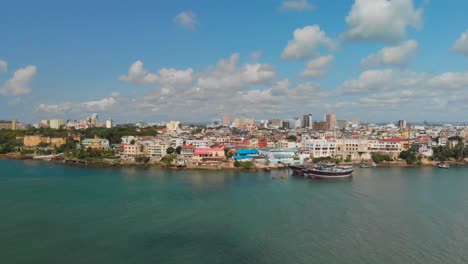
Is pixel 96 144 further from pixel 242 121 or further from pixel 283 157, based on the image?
pixel 242 121

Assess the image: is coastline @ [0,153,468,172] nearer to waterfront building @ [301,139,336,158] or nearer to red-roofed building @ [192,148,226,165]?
red-roofed building @ [192,148,226,165]

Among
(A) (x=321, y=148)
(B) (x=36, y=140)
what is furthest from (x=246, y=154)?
(B) (x=36, y=140)

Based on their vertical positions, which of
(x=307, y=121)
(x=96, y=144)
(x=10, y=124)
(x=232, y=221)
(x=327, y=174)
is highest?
(x=307, y=121)

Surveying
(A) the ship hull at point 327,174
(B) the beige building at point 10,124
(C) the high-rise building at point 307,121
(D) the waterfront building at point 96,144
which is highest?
(C) the high-rise building at point 307,121

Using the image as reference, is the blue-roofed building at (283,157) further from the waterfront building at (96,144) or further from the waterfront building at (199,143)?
the waterfront building at (96,144)

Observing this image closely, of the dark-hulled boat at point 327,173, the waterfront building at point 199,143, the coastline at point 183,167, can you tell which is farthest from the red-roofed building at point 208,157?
the dark-hulled boat at point 327,173

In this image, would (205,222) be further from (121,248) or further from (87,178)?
(87,178)

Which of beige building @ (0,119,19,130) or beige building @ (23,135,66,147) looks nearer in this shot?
beige building @ (23,135,66,147)

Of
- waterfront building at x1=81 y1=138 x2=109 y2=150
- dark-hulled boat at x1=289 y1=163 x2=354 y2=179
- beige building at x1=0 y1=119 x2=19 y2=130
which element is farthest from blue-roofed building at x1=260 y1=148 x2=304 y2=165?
beige building at x1=0 y1=119 x2=19 y2=130
